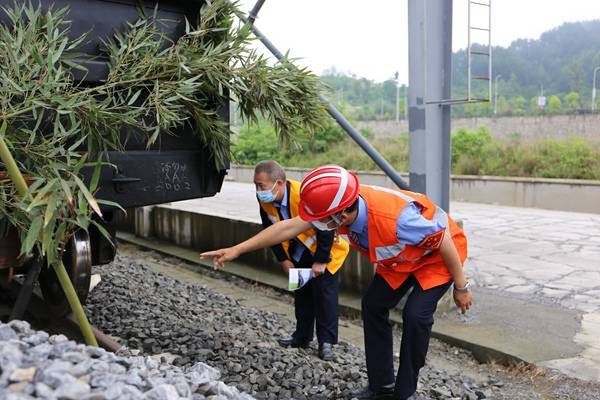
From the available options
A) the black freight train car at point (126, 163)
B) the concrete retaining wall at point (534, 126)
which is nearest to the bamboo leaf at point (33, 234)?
the black freight train car at point (126, 163)

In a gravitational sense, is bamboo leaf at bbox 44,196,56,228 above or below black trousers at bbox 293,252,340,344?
above

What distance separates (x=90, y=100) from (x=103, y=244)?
1334mm

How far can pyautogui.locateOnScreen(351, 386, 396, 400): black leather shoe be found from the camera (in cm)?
328

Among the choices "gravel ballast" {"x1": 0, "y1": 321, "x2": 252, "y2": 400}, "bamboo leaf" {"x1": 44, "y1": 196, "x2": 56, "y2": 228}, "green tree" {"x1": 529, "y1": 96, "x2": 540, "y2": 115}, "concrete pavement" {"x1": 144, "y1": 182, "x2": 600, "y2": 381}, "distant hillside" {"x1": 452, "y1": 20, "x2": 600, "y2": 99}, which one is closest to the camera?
"gravel ballast" {"x1": 0, "y1": 321, "x2": 252, "y2": 400}

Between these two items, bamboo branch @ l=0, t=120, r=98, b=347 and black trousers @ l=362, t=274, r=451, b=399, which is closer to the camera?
bamboo branch @ l=0, t=120, r=98, b=347

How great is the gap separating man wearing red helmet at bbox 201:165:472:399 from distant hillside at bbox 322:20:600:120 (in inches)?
1219

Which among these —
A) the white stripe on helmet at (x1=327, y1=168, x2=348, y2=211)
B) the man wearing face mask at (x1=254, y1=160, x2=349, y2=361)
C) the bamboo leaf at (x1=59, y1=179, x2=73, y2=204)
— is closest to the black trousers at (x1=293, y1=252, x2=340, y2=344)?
the man wearing face mask at (x1=254, y1=160, x2=349, y2=361)

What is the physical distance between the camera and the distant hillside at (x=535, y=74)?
42125mm

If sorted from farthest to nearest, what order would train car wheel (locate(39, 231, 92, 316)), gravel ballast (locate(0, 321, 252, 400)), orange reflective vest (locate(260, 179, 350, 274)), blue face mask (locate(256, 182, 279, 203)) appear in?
orange reflective vest (locate(260, 179, 350, 274)), blue face mask (locate(256, 182, 279, 203)), train car wheel (locate(39, 231, 92, 316)), gravel ballast (locate(0, 321, 252, 400))

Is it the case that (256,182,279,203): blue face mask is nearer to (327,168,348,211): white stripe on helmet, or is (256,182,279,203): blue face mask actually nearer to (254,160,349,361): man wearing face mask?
(254,160,349,361): man wearing face mask

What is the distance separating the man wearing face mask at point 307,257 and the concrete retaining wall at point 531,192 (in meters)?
9.72

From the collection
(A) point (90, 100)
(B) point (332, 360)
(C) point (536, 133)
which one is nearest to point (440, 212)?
(B) point (332, 360)

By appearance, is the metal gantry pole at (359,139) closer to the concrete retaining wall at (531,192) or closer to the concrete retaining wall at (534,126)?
the concrete retaining wall at (531,192)

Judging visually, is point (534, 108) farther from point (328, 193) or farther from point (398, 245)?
point (328, 193)
